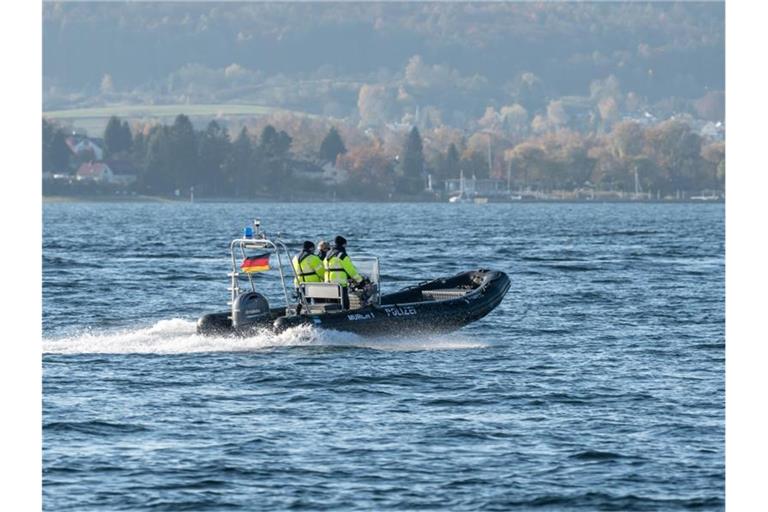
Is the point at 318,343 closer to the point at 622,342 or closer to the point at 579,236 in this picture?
the point at 622,342

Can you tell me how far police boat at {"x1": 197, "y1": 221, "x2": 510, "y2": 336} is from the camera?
1060 inches

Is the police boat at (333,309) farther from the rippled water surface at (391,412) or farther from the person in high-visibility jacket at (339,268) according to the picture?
the rippled water surface at (391,412)

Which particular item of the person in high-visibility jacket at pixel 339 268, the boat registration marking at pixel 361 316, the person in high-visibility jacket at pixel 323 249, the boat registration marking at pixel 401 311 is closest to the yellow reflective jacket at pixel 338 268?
the person in high-visibility jacket at pixel 339 268

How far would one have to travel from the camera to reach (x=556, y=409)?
21.4 m

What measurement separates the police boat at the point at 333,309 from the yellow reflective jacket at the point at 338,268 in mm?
179

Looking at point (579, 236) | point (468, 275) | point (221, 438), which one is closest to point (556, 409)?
point (221, 438)

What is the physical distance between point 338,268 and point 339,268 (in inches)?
0.7

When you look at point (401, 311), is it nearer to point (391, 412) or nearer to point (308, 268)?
point (308, 268)

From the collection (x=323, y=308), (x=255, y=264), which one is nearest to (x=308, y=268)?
(x=323, y=308)

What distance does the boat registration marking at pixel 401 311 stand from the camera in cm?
2823

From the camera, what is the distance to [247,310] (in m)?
27.1
